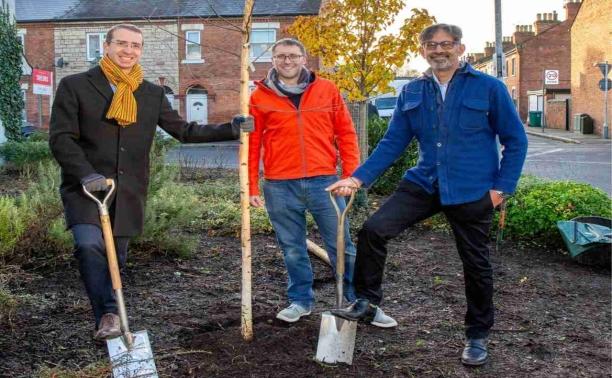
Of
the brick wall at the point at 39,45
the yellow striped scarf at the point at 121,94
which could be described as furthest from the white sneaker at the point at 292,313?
the brick wall at the point at 39,45

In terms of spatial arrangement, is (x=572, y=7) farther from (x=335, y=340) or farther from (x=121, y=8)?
(x=335, y=340)

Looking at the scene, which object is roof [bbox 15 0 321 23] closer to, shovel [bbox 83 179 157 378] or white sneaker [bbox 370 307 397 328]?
white sneaker [bbox 370 307 397 328]

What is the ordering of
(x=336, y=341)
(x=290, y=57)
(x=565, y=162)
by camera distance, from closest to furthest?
(x=336, y=341) < (x=290, y=57) < (x=565, y=162)

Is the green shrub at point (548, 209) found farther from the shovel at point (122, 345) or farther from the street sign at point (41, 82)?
the street sign at point (41, 82)

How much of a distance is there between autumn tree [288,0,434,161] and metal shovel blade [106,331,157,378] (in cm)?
576

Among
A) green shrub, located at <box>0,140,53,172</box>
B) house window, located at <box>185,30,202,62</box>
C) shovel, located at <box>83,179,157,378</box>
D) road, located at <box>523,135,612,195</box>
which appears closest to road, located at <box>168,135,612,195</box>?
road, located at <box>523,135,612,195</box>

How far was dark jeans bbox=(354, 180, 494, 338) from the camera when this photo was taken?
405 cm

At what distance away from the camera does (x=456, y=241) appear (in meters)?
4.11

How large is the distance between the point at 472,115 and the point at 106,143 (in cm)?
210

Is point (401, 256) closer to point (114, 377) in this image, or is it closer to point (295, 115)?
point (295, 115)

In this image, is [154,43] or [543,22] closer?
[154,43]

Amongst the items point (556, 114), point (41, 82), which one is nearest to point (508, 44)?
point (556, 114)

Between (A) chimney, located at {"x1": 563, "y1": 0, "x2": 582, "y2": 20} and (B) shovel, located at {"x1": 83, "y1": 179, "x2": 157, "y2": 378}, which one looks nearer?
(B) shovel, located at {"x1": 83, "y1": 179, "x2": 157, "y2": 378}

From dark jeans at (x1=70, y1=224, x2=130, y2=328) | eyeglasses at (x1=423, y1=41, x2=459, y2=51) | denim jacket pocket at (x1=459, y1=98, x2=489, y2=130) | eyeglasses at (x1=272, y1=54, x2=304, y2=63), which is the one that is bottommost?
dark jeans at (x1=70, y1=224, x2=130, y2=328)
